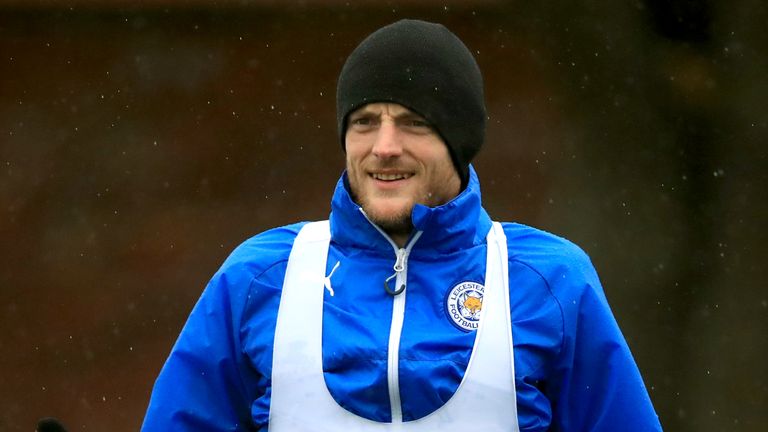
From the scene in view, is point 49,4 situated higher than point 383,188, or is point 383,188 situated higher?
point 49,4

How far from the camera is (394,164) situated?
3191 millimetres

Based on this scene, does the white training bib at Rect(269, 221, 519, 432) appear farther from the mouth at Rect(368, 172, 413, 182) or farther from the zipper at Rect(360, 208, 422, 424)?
the mouth at Rect(368, 172, 413, 182)

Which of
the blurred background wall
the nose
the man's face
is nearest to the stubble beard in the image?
the man's face

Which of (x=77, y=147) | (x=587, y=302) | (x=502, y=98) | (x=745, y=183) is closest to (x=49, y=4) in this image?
(x=77, y=147)

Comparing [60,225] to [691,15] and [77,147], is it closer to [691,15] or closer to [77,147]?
[77,147]

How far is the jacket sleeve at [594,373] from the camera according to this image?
3.17 metres

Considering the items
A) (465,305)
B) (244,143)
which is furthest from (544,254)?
(244,143)

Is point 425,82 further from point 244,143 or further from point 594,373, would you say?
point 244,143

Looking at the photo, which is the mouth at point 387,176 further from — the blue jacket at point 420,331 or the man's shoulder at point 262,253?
the man's shoulder at point 262,253

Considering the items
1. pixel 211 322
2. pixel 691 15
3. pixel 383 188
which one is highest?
pixel 691 15

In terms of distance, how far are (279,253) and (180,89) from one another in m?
2.67

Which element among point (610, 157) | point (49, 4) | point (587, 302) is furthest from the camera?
point (610, 157)

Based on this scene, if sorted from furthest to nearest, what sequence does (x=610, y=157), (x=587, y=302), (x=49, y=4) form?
(x=610, y=157), (x=49, y=4), (x=587, y=302)

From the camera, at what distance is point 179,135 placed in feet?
19.2
